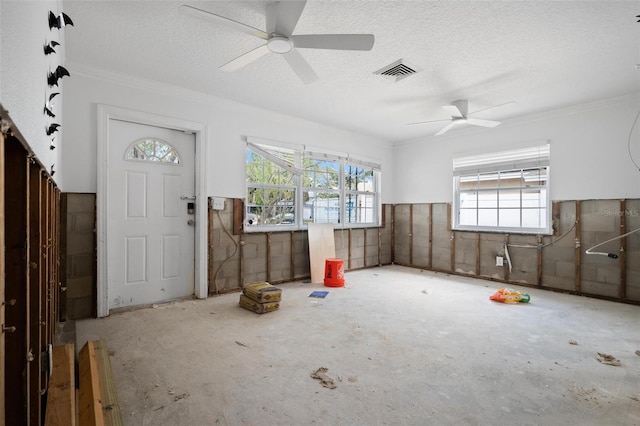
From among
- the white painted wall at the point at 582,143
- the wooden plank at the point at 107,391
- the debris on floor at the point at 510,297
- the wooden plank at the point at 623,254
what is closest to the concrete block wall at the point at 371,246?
the white painted wall at the point at 582,143

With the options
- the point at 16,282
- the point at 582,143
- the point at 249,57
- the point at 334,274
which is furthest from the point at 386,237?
the point at 16,282

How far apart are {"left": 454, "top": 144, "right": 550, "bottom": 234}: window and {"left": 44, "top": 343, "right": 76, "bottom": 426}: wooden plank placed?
573cm

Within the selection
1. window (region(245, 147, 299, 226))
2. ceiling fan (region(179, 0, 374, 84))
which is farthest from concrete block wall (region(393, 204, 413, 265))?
ceiling fan (region(179, 0, 374, 84))

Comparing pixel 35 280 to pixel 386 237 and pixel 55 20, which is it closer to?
pixel 55 20

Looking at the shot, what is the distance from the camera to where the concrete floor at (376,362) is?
1847 millimetres

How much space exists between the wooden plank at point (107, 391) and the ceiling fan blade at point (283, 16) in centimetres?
258

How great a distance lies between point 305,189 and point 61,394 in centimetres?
425

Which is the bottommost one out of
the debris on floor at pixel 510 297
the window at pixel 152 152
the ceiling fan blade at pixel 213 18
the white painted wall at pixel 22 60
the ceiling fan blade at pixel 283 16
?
the debris on floor at pixel 510 297

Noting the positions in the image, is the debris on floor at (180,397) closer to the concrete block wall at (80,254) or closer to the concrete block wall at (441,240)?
the concrete block wall at (80,254)

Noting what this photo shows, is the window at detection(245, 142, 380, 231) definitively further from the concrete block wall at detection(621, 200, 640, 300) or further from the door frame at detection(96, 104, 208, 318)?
the concrete block wall at detection(621, 200, 640, 300)

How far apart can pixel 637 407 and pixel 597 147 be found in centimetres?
378

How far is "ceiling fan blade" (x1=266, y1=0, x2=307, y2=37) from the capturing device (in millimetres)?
2082

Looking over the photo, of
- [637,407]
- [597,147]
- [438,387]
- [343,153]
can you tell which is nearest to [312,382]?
[438,387]

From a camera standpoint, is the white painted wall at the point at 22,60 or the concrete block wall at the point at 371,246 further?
the concrete block wall at the point at 371,246
